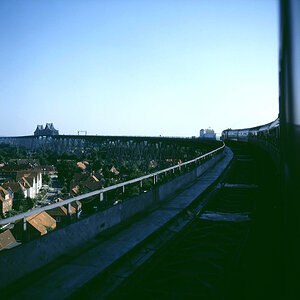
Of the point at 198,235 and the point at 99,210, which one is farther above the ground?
the point at 99,210

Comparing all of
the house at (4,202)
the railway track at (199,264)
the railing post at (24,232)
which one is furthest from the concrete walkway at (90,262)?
the house at (4,202)

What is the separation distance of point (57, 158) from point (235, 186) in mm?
139713

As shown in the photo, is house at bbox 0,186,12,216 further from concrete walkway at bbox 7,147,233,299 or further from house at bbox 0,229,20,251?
house at bbox 0,229,20,251

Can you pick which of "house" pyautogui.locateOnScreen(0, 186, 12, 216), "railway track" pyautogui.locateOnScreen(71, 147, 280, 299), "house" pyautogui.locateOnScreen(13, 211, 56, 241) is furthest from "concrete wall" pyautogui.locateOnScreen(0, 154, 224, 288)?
"house" pyautogui.locateOnScreen(0, 186, 12, 216)

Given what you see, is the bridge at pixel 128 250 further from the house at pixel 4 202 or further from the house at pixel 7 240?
the house at pixel 4 202

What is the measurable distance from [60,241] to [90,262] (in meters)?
0.62

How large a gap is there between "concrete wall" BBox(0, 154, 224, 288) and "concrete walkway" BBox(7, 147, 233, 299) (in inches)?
8.5

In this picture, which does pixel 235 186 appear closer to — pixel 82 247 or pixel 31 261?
pixel 82 247

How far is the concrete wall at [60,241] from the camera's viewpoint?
432 centimetres

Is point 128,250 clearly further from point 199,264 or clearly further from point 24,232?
point 24,232

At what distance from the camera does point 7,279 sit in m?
4.24

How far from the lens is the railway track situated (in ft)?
14.9

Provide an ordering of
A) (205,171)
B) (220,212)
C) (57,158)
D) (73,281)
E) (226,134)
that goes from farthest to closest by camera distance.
Result: (57,158) < (226,134) < (205,171) < (220,212) < (73,281)

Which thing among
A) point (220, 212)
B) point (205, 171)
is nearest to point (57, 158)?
point (205, 171)
